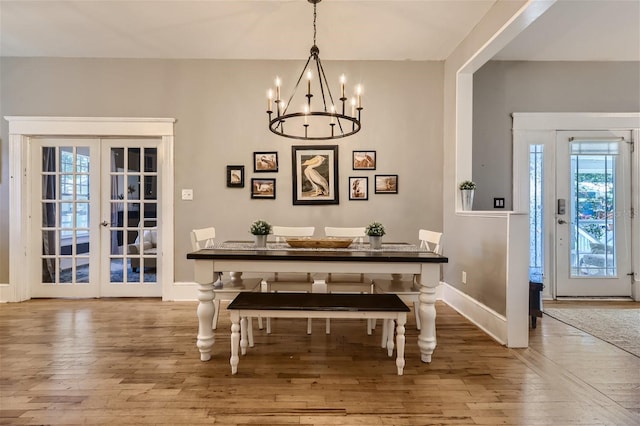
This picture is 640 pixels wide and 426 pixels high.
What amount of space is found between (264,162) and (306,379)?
238 cm

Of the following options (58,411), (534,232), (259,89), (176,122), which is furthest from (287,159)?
(534,232)

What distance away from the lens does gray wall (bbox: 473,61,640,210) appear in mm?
3594

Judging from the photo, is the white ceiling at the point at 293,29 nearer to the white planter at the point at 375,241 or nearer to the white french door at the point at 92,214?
the white french door at the point at 92,214

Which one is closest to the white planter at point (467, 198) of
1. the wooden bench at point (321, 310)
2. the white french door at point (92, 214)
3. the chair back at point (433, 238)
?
the chair back at point (433, 238)

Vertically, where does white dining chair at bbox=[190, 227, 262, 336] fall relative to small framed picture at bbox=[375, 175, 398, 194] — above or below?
below

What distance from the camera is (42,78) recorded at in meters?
3.52

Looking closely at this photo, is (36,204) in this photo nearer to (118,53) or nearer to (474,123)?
(118,53)

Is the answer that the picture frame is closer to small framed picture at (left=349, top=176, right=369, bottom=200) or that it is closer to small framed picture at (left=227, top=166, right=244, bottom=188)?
small framed picture at (left=349, top=176, right=369, bottom=200)

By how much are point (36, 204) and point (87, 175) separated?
26.6 inches

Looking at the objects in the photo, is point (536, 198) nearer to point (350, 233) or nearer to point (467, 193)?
point (467, 193)

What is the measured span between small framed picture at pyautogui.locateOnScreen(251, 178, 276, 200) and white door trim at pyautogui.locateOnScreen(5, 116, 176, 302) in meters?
0.91

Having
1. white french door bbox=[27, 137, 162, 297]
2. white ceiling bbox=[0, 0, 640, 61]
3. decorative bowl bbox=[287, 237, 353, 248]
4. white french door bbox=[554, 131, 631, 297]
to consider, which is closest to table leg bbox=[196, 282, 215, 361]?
decorative bowl bbox=[287, 237, 353, 248]

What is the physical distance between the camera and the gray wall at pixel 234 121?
11.6 ft

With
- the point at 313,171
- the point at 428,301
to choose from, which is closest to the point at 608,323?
the point at 428,301
